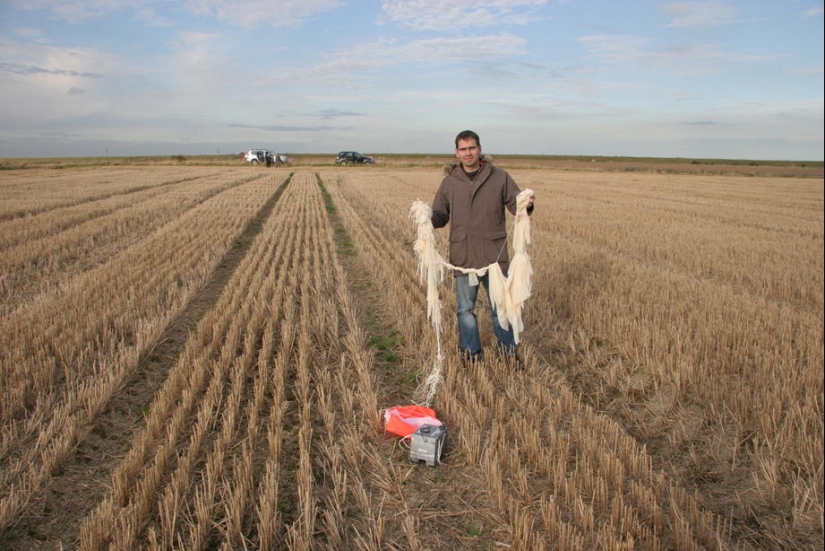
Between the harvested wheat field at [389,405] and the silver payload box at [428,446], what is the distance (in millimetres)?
78

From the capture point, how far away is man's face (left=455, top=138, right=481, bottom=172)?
452 cm

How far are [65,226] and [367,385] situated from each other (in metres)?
11.9

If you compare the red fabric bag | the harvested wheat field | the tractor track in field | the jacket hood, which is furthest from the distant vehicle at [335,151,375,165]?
the red fabric bag

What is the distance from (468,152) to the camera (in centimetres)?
452

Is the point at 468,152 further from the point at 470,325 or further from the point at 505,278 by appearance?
the point at 470,325

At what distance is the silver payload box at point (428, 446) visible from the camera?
136 inches

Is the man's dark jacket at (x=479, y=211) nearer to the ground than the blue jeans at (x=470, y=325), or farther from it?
farther from it

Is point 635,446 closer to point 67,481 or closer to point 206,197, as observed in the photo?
point 67,481

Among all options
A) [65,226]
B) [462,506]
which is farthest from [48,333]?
[65,226]

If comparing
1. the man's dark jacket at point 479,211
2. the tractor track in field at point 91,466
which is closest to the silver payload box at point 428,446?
the man's dark jacket at point 479,211

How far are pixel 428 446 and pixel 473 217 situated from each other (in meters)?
2.05

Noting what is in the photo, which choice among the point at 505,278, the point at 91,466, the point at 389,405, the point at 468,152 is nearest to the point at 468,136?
the point at 468,152

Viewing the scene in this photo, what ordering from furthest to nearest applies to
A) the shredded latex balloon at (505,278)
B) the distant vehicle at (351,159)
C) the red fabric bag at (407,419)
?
1. the distant vehicle at (351,159)
2. the shredded latex balloon at (505,278)
3. the red fabric bag at (407,419)

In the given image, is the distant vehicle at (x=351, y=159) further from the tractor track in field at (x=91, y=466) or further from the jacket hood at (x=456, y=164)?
the jacket hood at (x=456, y=164)
